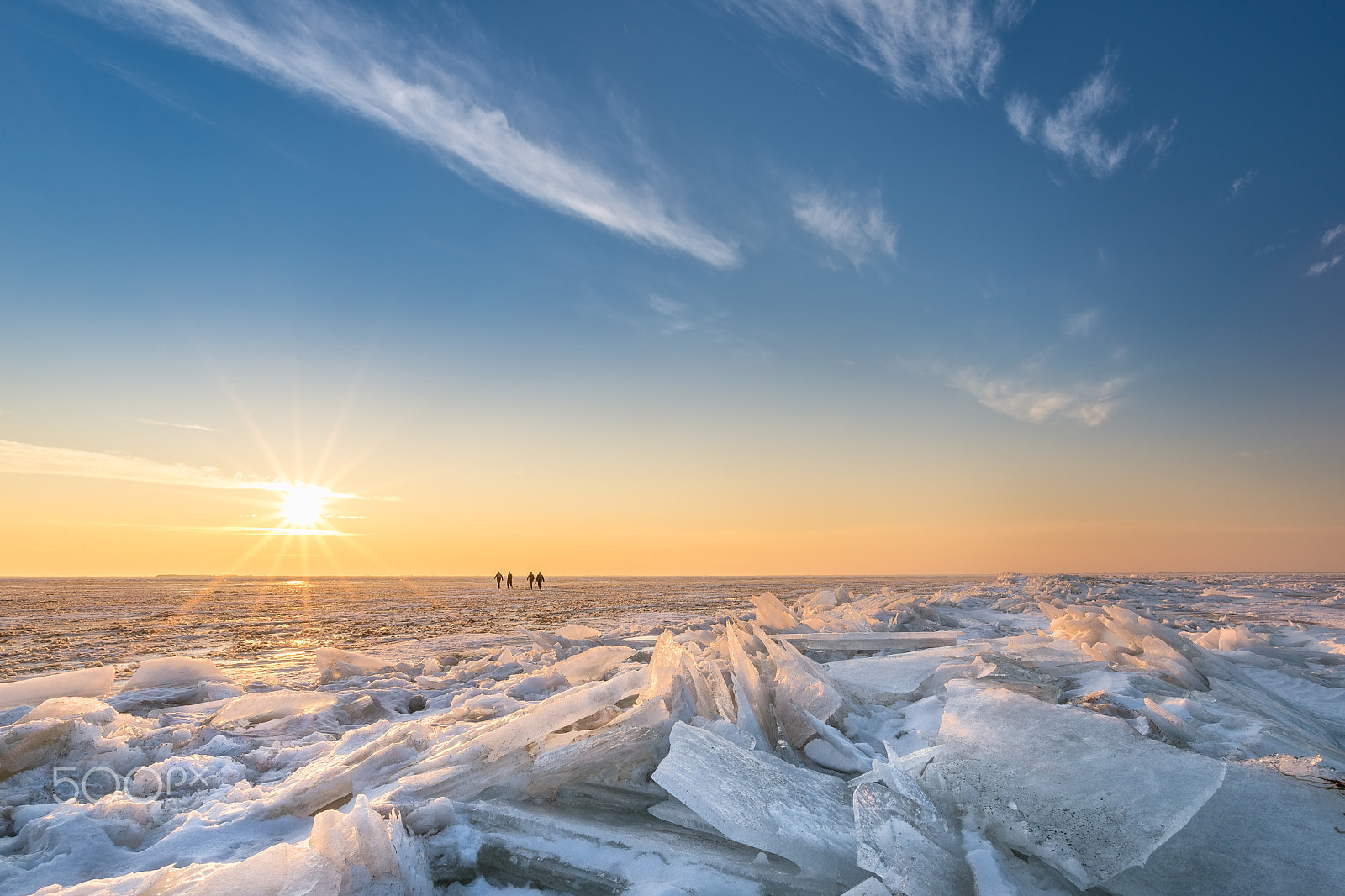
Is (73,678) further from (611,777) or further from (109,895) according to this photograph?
(611,777)

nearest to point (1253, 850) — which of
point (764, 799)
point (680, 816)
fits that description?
point (764, 799)

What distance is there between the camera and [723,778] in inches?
75.9

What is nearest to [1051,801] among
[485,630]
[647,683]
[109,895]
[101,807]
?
[647,683]

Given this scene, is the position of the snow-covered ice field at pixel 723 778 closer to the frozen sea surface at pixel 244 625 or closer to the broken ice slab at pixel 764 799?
the broken ice slab at pixel 764 799

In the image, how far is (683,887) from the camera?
161 centimetres

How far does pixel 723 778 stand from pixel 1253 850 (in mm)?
1423

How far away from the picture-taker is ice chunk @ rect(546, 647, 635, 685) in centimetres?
457

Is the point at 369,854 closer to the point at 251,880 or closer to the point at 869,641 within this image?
the point at 251,880

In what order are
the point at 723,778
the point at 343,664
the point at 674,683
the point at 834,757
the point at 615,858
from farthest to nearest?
the point at 343,664, the point at 674,683, the point at 834,757, the point at 723,778, the point at 615,858

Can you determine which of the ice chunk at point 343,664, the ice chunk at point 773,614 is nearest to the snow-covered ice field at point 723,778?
the ice chunk at point 343,664

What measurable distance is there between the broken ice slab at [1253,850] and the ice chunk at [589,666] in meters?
3.57

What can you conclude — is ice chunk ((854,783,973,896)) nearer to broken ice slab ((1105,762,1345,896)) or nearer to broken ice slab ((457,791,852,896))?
broken ice slab ((457,791,852,896))

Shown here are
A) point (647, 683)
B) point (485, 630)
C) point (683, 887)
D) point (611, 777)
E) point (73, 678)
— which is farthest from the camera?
point (485, 630)

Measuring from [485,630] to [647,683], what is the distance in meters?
9.41
